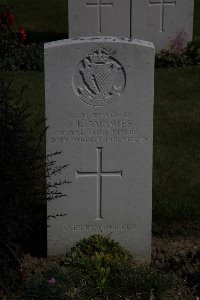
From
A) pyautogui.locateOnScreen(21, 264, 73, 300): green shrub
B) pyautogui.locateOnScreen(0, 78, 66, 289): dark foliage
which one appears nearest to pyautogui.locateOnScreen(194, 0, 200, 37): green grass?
pyautogui.locateOnScreen(0, 78, 66, 289): dark foliage

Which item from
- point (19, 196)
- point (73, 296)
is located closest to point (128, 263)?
point (73, 296)

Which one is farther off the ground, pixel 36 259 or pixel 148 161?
pixel 148 161

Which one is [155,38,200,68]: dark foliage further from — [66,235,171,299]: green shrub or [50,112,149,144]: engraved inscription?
[66,235,171,299]: green shrub

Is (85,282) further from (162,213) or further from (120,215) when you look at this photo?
(162,213)

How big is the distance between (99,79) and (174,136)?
3.38 m

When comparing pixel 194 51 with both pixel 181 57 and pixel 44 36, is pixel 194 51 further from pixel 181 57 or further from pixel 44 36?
pixel 44 36

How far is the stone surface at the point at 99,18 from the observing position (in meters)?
12.0

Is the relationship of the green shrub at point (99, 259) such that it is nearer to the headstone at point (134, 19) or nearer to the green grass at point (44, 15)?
the headstone at point (134, 19)

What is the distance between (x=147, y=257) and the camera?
19.3 ft

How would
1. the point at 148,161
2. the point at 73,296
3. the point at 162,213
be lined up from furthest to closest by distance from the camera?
the point at 162,213 < the point at 148,161 < the point at 73,296

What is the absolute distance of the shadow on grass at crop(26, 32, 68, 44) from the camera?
47.1 ft

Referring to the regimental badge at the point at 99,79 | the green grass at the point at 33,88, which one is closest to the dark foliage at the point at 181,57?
the green grass at the point at 33,88

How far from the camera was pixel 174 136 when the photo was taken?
8.66 meters

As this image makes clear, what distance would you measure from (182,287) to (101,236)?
732 millimetres
